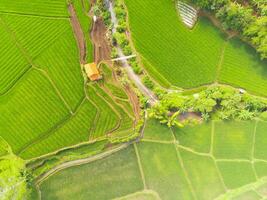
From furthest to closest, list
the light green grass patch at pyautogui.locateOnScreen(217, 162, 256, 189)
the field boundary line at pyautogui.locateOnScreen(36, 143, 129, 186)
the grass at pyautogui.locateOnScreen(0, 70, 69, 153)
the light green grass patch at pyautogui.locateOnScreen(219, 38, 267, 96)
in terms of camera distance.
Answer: the light green grass patch at pyautogui.locateOnScreen(217, 162, 256, 189) → the light green grass patch at pyautogui.locateOnScreen(219, 38, 267, 96) → the field boundary line at pyautogui.locateOnScreen(36, 143, 129, 186) → the grass at pyautogui.locateOnScreen(0, 70, 69, 153)

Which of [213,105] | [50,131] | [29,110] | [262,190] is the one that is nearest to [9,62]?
[29,110]

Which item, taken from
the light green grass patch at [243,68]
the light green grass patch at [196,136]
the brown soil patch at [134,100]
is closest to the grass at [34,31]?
the brown soil patch at [134,100]

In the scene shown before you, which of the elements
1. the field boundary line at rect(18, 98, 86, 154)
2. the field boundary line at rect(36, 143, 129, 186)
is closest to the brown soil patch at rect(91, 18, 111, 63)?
the field boundary line at rect(18, 98, 86, 154)

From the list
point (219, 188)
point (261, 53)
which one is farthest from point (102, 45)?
point (219, 188)

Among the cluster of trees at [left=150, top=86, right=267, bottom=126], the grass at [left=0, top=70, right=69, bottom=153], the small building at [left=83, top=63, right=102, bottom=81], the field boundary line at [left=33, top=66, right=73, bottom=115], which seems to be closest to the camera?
the grass at [left=0, top=70, right=69, bottom=153]

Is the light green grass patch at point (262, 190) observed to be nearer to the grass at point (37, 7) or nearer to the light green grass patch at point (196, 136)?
the light green grass patch at point (196, 136)

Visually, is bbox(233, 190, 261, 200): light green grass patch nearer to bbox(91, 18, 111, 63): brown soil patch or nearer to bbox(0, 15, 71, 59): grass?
bbox(91, 18, 111, 63): brown soil patch

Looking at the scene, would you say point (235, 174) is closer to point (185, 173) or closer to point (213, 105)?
point (185, 173)
